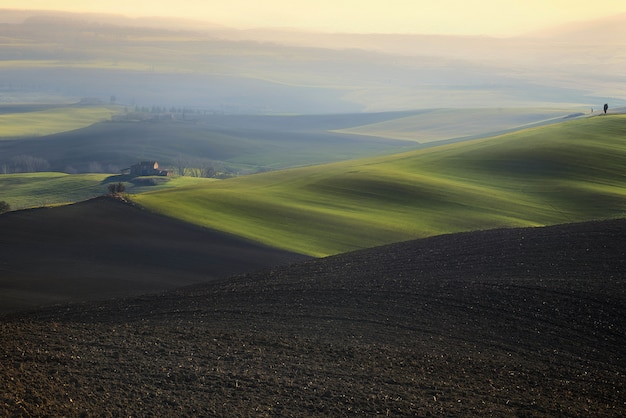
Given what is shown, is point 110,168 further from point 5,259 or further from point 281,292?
point 281,292

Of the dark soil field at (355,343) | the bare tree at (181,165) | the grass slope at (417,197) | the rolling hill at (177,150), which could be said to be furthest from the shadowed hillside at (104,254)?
the rolling hill at (177,150)

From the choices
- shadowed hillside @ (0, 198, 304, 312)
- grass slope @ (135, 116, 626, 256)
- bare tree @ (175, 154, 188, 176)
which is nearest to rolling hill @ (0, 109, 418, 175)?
bare tree @ (175, 154, 188, 176)

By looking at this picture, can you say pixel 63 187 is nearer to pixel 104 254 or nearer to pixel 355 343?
pixel 104 254

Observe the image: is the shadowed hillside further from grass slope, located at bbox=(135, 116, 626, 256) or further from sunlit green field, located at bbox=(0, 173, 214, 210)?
sunlit green field, located at bbox=(0, 173, 214, 210)

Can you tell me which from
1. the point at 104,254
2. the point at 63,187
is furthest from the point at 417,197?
the point at 63,187

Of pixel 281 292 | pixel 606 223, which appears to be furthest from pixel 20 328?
pixel 606 223

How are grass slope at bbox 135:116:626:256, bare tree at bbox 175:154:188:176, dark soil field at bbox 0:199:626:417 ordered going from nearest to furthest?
dark soil field at bbox 0:199:626:417, grass slope at bbox 135:116:626:256, bare tree at bbox 175:154:188:176
